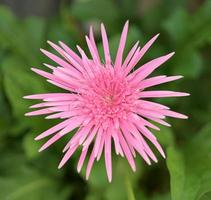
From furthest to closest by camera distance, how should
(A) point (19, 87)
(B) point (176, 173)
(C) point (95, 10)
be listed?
(C) point (95, 10) < (A) point (19, 87) < (B) point (176, 173)

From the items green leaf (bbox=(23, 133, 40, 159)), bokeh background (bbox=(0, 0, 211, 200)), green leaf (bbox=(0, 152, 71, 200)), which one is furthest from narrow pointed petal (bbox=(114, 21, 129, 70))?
green leaf (bbox=(0, 152, 71, 200))

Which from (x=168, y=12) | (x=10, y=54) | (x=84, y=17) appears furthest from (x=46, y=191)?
(x=168, y=12)

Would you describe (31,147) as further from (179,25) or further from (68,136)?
(179,25)

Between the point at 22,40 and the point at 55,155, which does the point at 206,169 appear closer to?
the point at 55,155

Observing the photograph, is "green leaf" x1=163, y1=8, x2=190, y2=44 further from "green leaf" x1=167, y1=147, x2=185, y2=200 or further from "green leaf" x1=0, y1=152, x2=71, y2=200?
"green leaf" x1=0, y1=152, x2=71, y2=200

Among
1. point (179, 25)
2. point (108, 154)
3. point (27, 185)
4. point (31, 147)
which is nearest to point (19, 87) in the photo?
point (31, 147)

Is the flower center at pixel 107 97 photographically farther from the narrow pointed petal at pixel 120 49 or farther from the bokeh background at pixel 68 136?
the bokeh background at pixel 68 136

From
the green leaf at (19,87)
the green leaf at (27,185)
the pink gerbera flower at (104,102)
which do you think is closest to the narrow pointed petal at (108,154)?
the pink gerbera flower at (104,102)

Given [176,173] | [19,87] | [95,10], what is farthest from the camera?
[95,10]
